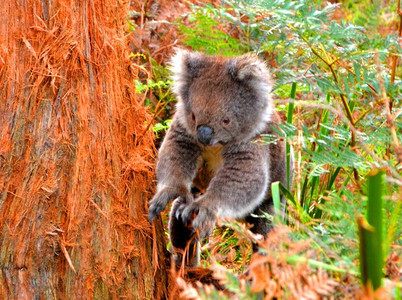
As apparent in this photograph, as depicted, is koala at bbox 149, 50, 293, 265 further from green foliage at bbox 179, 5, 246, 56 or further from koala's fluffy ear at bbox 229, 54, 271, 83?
green foliage at bbox 179, 5, 246, 56

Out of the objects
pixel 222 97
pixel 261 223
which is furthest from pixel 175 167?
pixel 261 223

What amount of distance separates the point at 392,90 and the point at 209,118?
108cm

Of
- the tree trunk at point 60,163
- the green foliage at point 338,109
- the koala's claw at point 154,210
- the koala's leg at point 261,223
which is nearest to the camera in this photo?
the green foliage at point 338,109

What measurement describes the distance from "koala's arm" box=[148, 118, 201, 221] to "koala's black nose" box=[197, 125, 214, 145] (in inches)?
9.9

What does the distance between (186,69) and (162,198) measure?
97cm

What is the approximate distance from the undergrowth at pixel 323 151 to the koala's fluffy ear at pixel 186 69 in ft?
1.25

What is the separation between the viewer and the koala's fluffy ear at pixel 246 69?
3.29 metres

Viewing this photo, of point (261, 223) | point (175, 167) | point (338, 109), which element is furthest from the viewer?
point (261, 223)

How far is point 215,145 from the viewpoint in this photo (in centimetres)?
329

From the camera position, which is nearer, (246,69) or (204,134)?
(204,134)

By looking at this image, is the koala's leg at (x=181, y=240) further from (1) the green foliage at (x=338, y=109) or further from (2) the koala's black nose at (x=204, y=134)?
(1) the green foliage at (x=338, y=109)

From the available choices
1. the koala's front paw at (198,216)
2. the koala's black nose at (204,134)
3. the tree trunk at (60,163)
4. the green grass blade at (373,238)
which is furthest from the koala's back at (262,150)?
the green grass blade at (373,238)

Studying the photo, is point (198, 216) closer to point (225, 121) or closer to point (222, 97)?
point (225, 121)

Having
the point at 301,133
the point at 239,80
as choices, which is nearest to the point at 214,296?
the point at 301,133
